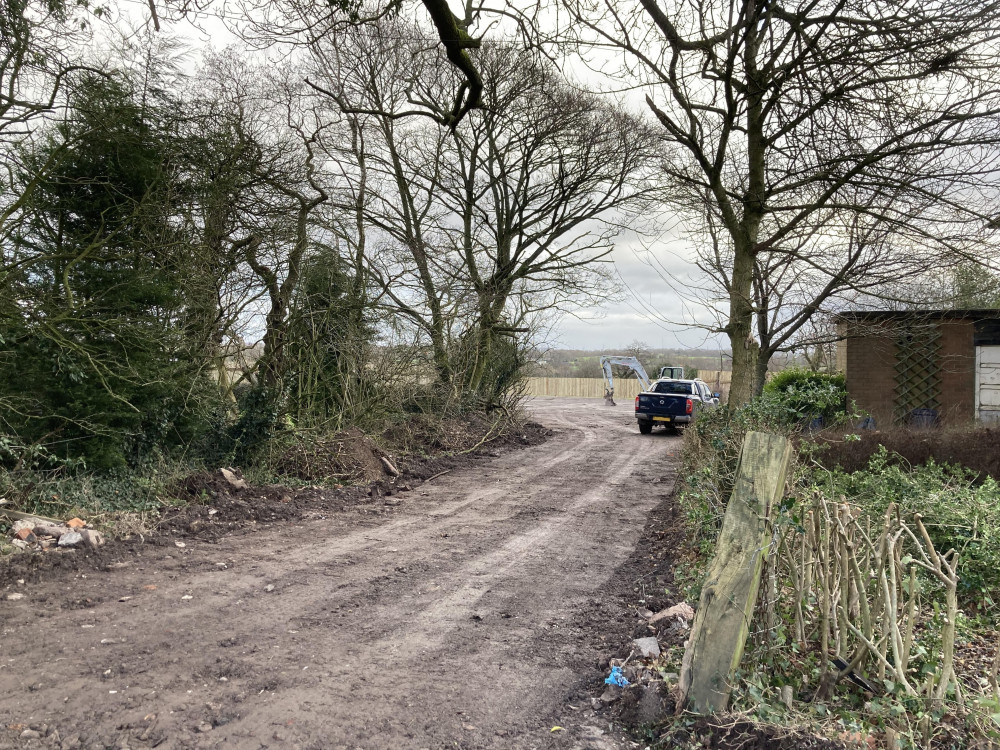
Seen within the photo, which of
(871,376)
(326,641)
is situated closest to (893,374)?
(871,376)

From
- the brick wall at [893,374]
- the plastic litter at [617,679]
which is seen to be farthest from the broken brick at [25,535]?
the brick wall at [893,374]

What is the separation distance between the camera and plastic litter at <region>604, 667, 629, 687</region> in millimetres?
4087

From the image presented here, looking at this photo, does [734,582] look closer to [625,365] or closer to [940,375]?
[940,375]

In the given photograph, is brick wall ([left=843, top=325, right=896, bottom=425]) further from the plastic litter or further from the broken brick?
the broken brick

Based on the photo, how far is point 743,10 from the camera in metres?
6.74

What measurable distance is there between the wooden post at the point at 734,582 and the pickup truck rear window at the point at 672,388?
18.8 m

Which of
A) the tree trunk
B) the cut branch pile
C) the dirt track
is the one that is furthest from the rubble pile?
the tree trunk

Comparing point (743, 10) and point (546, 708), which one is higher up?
point (743, 10)

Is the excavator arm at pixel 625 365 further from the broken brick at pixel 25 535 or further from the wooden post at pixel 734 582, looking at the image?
the wooden post at pixel 734 582

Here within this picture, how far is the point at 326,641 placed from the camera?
4734 millimetres

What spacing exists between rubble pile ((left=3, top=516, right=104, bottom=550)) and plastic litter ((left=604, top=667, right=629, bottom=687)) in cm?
524

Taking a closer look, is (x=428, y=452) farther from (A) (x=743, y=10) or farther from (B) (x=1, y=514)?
(A) (x=743, y=10)

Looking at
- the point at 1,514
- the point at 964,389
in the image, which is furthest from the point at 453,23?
the point at 964,389

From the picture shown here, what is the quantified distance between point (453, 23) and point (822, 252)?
8.44m
